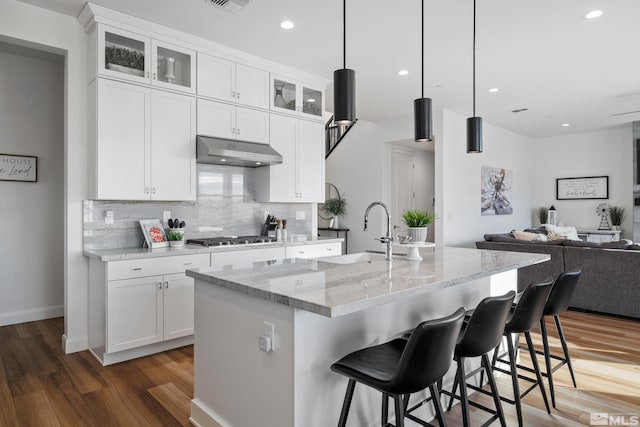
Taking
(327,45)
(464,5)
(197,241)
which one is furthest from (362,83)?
(197,241)

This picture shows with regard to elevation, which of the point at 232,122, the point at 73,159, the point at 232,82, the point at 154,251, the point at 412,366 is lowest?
the point at 412,366

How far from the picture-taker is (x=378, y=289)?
178cm

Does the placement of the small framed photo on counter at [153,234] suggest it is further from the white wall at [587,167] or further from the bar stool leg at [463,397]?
the white wall at [587,167]

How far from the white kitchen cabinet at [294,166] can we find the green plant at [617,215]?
6414 mm

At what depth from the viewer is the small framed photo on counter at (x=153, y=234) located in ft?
11.9

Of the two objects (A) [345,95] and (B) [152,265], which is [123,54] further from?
(A) [345,95]

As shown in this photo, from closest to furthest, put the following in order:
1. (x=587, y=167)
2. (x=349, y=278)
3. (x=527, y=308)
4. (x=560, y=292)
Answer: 1. (x=349, y=278)
2. (x=527, y=308)
3. (x=560, y=292)
4. (x=587, y=167)

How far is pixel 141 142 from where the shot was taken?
3.53 metres

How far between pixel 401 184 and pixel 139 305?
206 inches

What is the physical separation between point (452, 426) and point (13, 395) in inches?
111

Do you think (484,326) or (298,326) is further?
(484,326)

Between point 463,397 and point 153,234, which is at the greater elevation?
point 153,234

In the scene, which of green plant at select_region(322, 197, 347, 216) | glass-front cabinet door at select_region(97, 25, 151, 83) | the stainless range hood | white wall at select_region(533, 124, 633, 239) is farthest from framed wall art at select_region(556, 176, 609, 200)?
glass-front cabinet door at select_region(97, 25, 151, 83)

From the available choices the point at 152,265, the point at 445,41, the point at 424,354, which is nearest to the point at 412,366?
the point at 424,354
